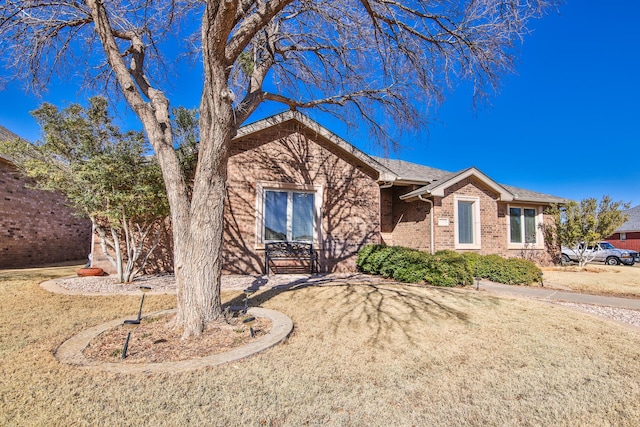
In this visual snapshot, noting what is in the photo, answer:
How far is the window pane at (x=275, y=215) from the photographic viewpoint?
9812 millimetres

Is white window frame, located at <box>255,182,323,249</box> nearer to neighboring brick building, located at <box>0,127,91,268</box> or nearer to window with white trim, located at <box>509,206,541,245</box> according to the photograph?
neighboring brick building, located at <box>0,127,91,268</box>

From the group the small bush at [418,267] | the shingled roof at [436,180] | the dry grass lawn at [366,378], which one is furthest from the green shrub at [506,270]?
the dry grass lawn at [366,378]

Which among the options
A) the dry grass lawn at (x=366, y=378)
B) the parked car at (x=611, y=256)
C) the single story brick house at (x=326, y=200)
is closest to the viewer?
the dry grass lawn at (x=366, y=378)

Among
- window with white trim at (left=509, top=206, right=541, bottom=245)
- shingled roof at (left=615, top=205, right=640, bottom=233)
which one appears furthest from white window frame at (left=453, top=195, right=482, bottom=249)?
shingled roof at (left=615, top=205, right=640, bottom=233)

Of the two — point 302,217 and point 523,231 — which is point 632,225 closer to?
point 523,231

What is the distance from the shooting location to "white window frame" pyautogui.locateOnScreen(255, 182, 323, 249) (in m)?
9.62

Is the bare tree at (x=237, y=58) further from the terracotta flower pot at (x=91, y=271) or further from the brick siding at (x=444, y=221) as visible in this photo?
the brick siding at (x=444, y=221)

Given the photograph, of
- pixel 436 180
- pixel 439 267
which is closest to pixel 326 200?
pixel 439 267

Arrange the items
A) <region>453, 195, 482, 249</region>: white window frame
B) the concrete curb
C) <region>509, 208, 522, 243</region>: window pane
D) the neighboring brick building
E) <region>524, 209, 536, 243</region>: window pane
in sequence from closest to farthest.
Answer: the concrete curb < the neighboring brick building < <region>453, 195, 482, 249</region>: white window frame < <region>509, 208, 522, 243</region>: window pane < <region>524, 209, 536, 243</region>: window pane

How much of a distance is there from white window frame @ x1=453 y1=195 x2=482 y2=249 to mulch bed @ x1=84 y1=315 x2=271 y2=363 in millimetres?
9827

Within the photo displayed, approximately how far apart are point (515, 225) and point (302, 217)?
10.2 metres

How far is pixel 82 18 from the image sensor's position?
19.7ft

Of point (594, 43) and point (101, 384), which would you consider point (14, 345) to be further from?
point (594, 43)

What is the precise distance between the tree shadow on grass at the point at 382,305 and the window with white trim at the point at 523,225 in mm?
8521
